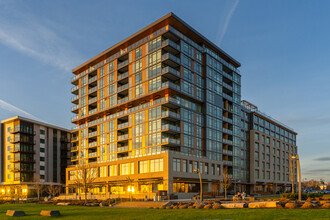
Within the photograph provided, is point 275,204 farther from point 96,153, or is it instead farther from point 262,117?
point 262,117

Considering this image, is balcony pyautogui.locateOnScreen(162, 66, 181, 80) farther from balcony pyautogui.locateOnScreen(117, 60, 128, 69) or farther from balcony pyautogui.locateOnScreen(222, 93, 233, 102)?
balcony pyautogui.locateOnScreen(222, 93, 233, 102)

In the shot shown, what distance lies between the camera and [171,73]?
62500 mm

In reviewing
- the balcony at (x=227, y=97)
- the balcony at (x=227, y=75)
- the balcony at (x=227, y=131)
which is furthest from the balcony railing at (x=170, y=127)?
→ the balcony at (x=227, y=75)

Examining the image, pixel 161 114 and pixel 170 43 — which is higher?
pixel 170 43

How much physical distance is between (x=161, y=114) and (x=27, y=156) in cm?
5265

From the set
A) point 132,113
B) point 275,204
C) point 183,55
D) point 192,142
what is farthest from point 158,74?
point 275,204

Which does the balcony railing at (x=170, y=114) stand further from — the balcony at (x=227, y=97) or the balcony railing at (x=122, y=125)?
the balcony at (x=227, y=97)

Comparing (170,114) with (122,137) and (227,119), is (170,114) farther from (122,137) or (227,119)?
(227,119)

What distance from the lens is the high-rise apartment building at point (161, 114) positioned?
62531mm

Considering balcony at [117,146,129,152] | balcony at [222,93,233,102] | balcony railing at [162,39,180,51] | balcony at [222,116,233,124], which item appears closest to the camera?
balcony railing at [162,39,180,51]

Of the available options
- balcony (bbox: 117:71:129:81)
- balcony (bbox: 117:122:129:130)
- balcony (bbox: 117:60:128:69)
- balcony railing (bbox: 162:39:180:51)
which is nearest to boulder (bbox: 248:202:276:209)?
balcony railing (bbox: 162:39:180:51)

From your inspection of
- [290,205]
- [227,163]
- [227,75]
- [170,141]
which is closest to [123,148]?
[170,141]

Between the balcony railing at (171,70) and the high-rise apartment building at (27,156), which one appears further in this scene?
the high-rise apartment building at (27,156)

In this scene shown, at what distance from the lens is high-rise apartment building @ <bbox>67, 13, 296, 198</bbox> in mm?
62531
